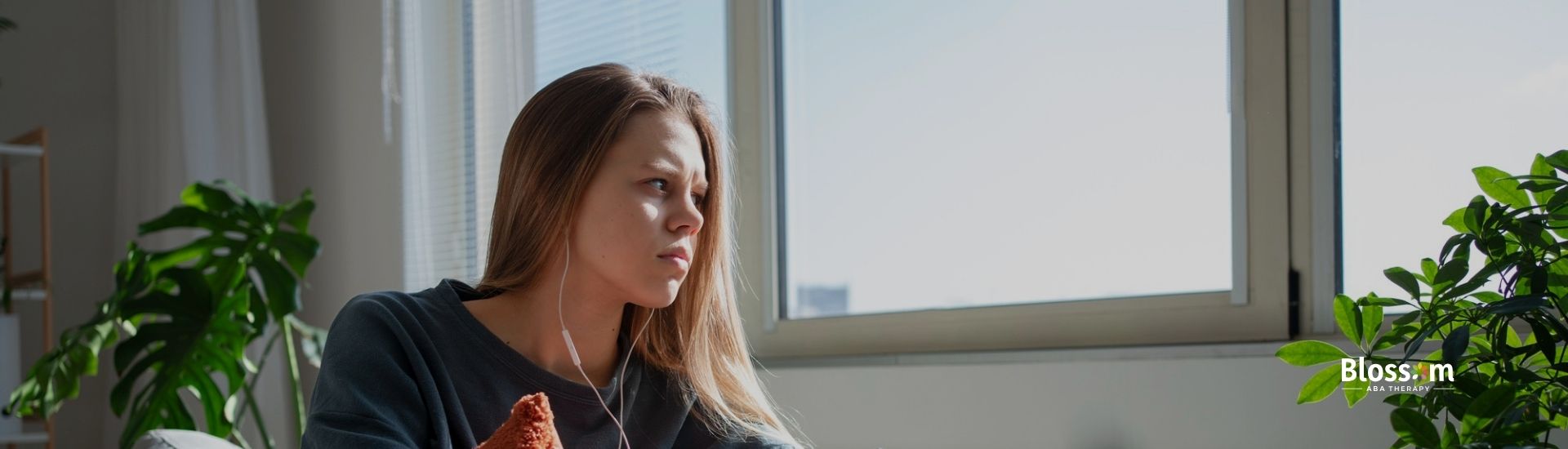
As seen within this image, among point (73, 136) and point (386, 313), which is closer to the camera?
point (386, 313)

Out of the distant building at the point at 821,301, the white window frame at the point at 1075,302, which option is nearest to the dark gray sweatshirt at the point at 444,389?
the white window frame at the point at 1075,302

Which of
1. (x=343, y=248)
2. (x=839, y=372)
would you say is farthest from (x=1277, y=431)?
(x=343, y=248)

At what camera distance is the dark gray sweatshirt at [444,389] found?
1090 millimetres

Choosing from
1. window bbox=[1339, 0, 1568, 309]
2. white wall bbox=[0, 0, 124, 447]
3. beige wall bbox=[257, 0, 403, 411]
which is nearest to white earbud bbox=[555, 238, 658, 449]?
window bbox=[1339, 0, 1568, 309]

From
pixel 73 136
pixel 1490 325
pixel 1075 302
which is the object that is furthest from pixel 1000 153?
pixel 73 136

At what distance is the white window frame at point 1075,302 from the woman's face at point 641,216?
87cm

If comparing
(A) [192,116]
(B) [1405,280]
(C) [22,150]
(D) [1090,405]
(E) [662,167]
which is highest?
(A) [192,116]

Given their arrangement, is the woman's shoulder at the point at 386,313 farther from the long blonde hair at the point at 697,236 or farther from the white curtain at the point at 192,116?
the white curtain at the point at 192,116

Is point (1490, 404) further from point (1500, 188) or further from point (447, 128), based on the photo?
point (447, 128)

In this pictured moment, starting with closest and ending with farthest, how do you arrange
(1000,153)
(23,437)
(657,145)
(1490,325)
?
(1490,325)
(657,145)
(1000,153)
(23,437)

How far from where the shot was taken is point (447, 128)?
3.03 m

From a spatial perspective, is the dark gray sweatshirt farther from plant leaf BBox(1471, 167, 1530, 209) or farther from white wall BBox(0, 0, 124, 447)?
white wall BBox(0, 0, 124, 447)

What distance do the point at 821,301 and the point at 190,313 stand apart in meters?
1.13

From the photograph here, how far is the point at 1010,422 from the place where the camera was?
6.14 ft
